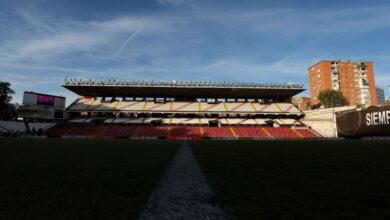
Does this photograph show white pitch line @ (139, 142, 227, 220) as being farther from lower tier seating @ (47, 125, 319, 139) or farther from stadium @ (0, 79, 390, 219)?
lower tier seating @ (47, 125, 319, 139)

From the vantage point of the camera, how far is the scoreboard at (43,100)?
148ft

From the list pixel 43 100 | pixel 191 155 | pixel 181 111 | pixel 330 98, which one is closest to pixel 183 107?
pixel 181 111

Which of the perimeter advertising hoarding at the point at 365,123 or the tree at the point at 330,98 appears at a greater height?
the tree at the point at 330,98

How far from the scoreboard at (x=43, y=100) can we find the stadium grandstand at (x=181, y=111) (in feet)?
7.19

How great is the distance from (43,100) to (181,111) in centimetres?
2643

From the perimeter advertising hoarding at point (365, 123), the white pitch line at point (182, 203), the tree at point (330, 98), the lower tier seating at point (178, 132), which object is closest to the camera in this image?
the white pitch line at point (182, 203)

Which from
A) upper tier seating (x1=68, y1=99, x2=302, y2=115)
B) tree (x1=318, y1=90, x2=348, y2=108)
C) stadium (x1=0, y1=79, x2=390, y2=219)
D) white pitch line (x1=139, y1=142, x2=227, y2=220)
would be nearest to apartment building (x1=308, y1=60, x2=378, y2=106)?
tree (x1=318, y1=90, x2=348, y2=108)

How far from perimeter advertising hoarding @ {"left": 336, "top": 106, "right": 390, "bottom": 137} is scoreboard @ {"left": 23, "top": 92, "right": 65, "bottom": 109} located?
4952 cm

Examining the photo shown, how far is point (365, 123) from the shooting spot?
28.2 m

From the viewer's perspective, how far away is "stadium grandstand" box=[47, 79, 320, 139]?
4234cm

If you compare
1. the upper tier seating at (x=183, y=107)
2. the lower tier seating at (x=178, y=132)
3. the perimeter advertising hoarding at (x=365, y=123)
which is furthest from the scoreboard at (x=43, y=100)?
the perimeter advertising hoarding at (x=365, y=123)

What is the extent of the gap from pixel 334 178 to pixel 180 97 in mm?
49842

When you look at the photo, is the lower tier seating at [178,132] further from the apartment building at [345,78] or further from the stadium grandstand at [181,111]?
the apartment building at [345,78]

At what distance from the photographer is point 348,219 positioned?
2146 millimetres
